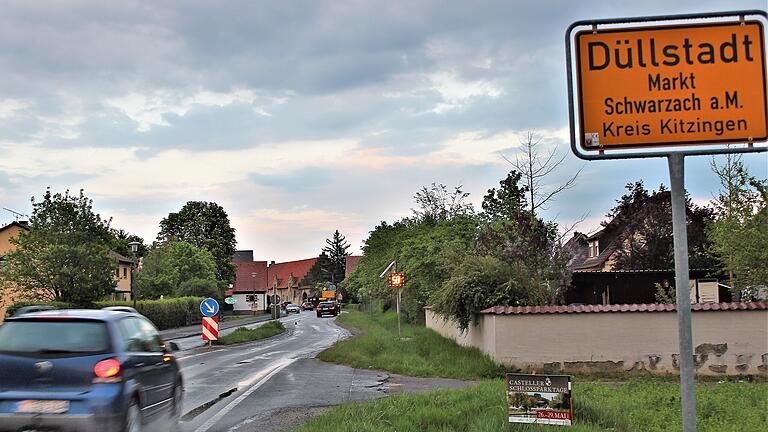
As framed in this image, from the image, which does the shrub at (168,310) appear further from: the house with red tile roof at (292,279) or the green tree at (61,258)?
the house with red tile roof at (292,279)

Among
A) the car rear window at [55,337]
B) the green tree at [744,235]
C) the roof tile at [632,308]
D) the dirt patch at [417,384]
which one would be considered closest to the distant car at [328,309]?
the green tree at [744,235]

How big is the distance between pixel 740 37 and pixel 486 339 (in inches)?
629

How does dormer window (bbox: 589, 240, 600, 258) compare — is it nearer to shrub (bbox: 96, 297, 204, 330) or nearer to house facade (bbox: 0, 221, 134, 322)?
shrub (bbox: 96, 297, 204, 330)

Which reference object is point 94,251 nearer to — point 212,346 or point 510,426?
point 212,346

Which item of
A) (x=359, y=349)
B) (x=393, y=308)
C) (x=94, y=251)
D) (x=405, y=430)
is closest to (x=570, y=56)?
(x=405, y=430)

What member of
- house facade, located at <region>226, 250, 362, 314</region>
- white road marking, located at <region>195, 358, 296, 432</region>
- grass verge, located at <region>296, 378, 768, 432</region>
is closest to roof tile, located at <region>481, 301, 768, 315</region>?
grass verge, located at <region>296, 378, 768, 432</region>

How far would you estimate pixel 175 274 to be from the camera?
2731 inches

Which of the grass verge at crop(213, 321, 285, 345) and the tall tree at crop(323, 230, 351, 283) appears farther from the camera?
the tall tree at crop(323, 230, 351, 283)

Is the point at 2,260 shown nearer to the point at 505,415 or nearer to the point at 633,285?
the point at 633,285

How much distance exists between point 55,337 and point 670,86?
6.83 m

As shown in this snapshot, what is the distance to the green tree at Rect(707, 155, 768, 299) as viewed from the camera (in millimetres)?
22547

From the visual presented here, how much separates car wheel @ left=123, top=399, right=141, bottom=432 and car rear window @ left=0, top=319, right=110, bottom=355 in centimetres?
72

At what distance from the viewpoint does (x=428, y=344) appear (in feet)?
86.5

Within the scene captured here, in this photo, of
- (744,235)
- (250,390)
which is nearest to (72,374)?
(250,390)
